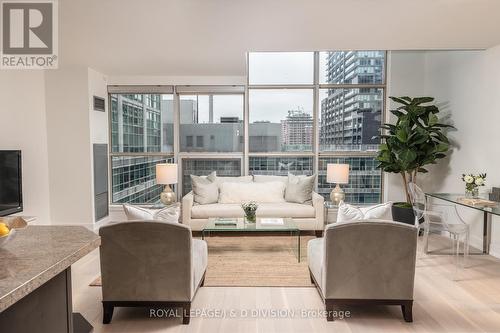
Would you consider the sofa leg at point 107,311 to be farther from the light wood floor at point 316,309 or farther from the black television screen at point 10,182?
the black television screen at point 10,182

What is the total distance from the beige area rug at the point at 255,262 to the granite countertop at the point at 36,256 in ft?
6.62

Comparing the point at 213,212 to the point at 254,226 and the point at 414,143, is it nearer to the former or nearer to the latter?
the point at 254,226

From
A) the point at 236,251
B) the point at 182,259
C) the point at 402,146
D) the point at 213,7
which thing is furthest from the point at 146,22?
the point at 402,146

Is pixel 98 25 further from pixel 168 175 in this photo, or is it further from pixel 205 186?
pixel 205 186

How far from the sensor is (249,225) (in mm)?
4199

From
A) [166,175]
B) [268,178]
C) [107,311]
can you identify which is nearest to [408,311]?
[107,311]

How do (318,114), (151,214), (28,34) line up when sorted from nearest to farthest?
(151,214) < (28,34) < (318,114)

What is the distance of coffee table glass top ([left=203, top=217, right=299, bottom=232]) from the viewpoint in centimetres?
404

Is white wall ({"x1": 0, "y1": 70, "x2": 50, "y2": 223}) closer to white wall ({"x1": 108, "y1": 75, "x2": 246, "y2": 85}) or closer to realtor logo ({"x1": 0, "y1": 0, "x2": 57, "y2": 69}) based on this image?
realtor logo ({"x1": 0, "y1": 0, "x2": 57, "y2": 69})

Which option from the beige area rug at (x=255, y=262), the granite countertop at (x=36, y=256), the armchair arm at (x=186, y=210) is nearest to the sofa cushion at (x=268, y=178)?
the beige area rug at (x=255, y=262)

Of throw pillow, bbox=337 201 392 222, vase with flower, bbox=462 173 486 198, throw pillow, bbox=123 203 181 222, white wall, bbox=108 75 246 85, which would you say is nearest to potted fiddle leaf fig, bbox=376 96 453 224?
vase with flower, bbox=462 173 486 198

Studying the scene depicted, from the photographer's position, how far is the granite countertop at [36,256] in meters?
1.02

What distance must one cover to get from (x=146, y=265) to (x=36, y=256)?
1360 millimetres

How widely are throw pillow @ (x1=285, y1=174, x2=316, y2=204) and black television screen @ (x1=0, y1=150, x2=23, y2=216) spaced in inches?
144
